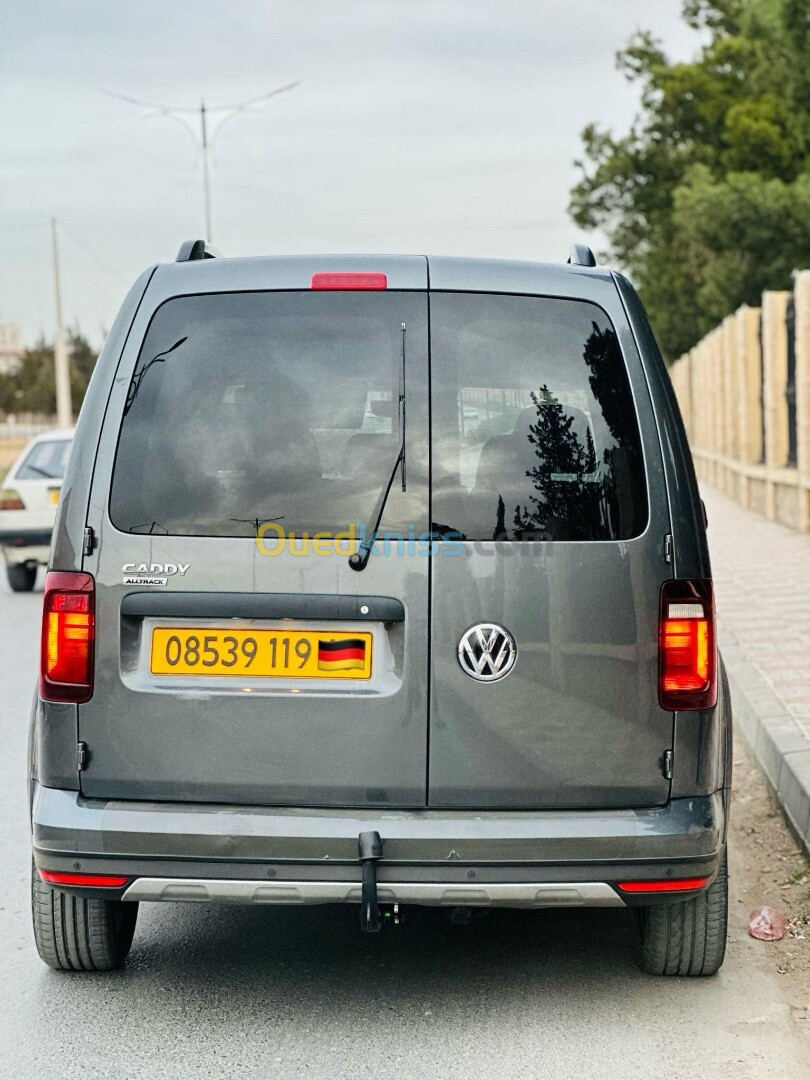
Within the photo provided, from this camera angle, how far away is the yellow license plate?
3896mm

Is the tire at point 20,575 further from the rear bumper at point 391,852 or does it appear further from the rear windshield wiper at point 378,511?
the rear windshield wiper at point 378,511

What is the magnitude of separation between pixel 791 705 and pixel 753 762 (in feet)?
1.35

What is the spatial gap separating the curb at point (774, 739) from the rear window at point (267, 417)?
9.12 ft

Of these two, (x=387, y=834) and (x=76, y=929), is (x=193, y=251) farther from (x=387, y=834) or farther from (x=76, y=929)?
(x=76, y=929)

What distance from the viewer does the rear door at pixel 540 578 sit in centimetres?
388

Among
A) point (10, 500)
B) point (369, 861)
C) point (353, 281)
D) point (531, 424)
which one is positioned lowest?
point (369, 861)

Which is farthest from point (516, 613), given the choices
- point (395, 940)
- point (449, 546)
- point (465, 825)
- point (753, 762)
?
point (753, 762)

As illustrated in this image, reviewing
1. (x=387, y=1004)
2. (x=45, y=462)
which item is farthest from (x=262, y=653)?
(x=45, y=462)

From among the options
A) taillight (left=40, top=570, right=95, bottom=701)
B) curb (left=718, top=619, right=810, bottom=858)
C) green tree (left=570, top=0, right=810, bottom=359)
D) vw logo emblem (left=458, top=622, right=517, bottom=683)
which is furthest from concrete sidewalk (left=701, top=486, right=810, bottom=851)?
green tree (left=570, top=0, right=810, bottom=359)

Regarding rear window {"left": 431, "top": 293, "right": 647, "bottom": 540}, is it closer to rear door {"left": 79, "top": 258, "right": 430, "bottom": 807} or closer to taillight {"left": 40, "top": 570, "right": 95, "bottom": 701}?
rear door {"left": 79, "top": 258, "right": 430, "bottom": 807}

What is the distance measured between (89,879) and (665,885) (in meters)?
1.44

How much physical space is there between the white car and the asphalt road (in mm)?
10904

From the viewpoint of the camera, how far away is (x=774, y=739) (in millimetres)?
7039

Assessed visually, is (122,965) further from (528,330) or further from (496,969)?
(528,330)
